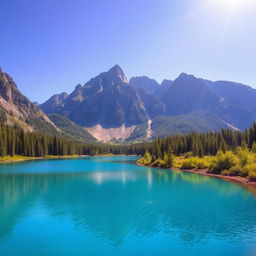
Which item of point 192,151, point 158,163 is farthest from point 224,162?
point 192,151

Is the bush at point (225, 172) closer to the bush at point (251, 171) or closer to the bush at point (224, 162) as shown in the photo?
the bush at point (224, 162)

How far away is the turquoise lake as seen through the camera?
21.2 metres

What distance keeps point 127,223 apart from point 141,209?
655 cm

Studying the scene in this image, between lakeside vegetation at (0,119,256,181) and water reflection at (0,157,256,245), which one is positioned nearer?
water reflection at (0,157,256,245)

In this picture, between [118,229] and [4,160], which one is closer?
[118,229]

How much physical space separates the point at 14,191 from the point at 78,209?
19591 millimetres

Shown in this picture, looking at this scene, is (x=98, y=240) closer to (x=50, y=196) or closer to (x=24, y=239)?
(x=24, y=239)

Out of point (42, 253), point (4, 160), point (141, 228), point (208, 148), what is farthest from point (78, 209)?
point (208, 148)

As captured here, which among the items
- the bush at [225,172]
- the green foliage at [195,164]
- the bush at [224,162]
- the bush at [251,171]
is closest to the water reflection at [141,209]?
the bush at [251,171]

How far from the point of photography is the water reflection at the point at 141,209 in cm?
2566

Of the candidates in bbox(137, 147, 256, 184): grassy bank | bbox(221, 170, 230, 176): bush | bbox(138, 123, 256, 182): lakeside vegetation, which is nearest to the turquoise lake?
bbox(137, 147, 256, 184): grassy bank

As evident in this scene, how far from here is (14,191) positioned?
155 ft

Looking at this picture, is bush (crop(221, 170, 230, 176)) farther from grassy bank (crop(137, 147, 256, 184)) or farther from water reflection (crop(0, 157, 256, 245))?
water reflection (crop(0, 157, 256, 245))

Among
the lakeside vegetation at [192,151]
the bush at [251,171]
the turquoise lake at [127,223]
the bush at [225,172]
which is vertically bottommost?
the turquoise lake at [127,223]
